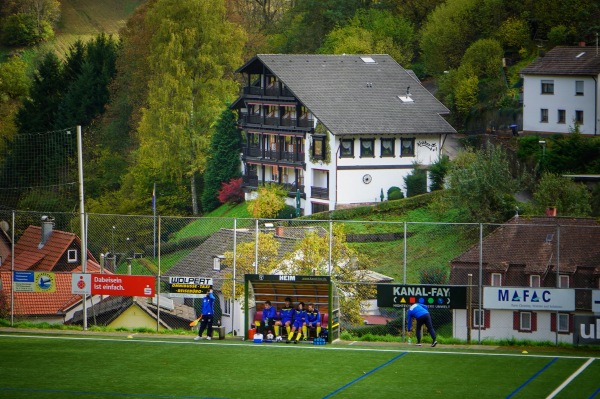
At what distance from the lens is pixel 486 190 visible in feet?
204

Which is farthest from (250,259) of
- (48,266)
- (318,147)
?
(318,147)

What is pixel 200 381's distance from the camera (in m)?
29.2


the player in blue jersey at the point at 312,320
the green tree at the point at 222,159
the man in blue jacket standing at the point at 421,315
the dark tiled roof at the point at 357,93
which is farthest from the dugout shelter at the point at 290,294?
the green tree at the point at 222,159

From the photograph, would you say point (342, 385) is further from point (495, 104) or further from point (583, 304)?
point (495, 104)

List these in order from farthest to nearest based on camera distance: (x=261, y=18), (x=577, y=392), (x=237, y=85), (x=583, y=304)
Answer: (x=261, y=18) < (x=237, y=85) < (x=583, y=304) < (x=577, y=392)

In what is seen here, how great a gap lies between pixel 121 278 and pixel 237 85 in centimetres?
4965

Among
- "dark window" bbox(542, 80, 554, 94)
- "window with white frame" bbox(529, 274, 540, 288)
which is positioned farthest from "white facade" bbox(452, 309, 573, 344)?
"dark window" bbox(542, 80, 554, 94)

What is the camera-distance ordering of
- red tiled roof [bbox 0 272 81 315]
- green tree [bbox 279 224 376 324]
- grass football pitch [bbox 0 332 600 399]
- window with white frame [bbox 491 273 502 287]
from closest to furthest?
grass football pitch [bbox 0 332 600 399] → green tree [bbox 279 224 376 324] → red tiled roof [bbox 0 272 81 315] → window with white frame [bbox 491 273 502 287]

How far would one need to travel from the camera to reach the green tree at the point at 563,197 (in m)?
57.7

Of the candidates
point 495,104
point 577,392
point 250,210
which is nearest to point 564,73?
point 495,104

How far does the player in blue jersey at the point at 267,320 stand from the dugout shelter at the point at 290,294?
512 mm

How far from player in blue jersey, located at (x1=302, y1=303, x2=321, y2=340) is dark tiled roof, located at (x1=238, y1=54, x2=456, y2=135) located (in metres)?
37.5

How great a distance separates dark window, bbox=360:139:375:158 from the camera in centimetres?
7269

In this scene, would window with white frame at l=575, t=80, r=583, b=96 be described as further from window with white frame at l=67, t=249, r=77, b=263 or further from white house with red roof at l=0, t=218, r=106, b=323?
window with white frame at l=67, t=249, r=77, b=263
